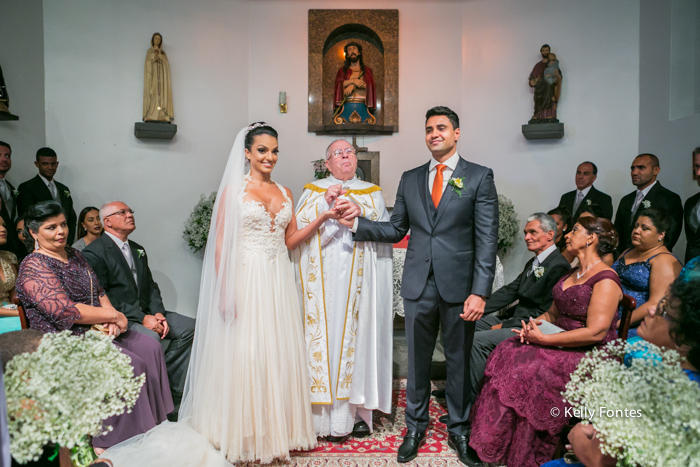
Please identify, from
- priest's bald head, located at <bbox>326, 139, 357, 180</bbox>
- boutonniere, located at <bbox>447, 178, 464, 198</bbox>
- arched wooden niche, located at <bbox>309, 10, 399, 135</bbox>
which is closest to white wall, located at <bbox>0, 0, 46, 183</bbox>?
arched wooden niche, located at <bbox>309, 10, 399, 135</bbox>

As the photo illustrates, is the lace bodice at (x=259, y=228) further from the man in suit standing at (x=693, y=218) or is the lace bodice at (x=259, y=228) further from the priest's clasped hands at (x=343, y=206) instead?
the man in suit standing at (x=693, y=218)

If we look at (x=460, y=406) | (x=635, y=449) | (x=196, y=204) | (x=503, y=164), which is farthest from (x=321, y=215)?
(x=503, y=164)

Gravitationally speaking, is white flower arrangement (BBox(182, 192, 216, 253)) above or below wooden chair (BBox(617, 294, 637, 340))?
above

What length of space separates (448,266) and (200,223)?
14.9 ft

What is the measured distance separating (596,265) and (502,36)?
5.63 metres

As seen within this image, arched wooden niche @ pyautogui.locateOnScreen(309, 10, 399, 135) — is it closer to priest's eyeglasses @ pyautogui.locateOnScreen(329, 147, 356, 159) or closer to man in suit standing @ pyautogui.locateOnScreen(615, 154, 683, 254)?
man in suit standing @ pyautogui.locateOnScreen(615, 154, 683, 254)


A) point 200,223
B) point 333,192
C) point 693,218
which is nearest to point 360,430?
point 333,192

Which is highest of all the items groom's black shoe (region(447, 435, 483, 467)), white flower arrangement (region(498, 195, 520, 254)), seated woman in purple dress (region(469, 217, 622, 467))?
white flower arrangement (region(498, 195, 520, 254))

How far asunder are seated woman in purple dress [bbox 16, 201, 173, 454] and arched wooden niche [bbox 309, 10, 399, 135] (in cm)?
507

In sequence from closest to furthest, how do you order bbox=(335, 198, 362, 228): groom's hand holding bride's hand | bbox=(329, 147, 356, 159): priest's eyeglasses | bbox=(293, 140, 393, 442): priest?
1. bbox=(335, 198, 362, 228): groom's hand holding bride's hand
2. bbox=(293, 140, 393, 442): priest
3. bbox=(329, 147, 356, 159): priest's eyeglasses

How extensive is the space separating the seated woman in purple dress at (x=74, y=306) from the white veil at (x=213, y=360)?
0.25 m

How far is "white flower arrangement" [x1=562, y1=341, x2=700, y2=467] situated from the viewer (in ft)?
4.57

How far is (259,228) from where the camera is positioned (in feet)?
10.7

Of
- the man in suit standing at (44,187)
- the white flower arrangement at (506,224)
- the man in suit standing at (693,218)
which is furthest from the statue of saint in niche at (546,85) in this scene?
the man in suit standing at (44,187)
